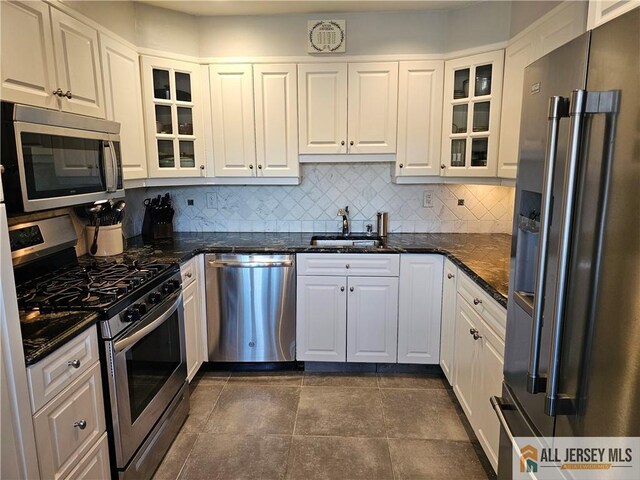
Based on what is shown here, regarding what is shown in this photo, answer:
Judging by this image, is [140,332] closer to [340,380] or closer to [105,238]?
[105,238]

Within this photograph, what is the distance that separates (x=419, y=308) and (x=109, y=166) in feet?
7.07

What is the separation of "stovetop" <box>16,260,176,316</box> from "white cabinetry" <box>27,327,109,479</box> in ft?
0.48

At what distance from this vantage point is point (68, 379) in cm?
145

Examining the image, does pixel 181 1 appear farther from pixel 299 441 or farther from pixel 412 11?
pixel 299 441

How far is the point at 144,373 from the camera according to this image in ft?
6.41

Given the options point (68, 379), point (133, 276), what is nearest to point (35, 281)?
point (133, 276)

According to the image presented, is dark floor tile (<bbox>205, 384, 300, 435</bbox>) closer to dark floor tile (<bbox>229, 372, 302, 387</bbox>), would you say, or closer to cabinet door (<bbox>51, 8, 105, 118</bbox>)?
dark floor tile (<bbox>229, 372, 302, 387</bbox>)

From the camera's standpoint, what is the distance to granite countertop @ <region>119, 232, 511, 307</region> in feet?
7.91

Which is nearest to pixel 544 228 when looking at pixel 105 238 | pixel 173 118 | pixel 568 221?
pixel 568 221

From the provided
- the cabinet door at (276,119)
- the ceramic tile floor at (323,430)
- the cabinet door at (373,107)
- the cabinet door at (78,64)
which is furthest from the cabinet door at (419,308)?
the cabinet door at (78,64)

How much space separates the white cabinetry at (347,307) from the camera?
288cm

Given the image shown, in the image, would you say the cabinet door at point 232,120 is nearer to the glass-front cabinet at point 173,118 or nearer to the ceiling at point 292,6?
the glass-front cabinet at point 173,118

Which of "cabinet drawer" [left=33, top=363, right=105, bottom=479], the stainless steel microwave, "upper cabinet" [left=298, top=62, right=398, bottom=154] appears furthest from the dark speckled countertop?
"upper cabinet" [left=298, top=62, right=398, bottom=154]

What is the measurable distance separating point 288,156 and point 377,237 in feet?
3.16
